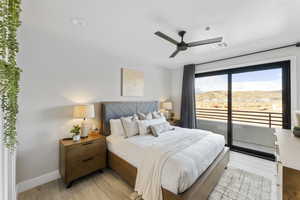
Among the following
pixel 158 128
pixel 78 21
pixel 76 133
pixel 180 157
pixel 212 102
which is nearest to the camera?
pixel 180 157

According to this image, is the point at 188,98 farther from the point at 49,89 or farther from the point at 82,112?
the point at 49,89

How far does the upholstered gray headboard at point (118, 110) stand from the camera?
2.86 metres

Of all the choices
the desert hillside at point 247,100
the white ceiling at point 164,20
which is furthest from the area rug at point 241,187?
the white ceiling at point 164,20

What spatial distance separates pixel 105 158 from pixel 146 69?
9.05 feet

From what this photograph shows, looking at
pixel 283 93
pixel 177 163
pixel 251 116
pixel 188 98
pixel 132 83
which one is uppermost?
pixel 132 83

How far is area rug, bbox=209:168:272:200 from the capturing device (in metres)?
1.90

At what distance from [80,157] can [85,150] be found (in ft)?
0.42

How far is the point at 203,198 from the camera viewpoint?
166cm

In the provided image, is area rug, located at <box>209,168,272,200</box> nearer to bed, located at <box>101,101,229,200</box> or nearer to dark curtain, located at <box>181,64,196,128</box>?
bed, located at <box>101,101,229,200</box>

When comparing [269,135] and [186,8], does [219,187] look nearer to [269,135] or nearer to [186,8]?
[269,135]

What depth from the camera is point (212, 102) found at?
4117 millimetres

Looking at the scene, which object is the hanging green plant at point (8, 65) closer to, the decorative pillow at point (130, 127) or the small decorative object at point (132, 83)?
the decorative pillow at point (130, 127)

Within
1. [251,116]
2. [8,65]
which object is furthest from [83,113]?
[251,116]

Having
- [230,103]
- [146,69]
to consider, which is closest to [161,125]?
[146,69]
